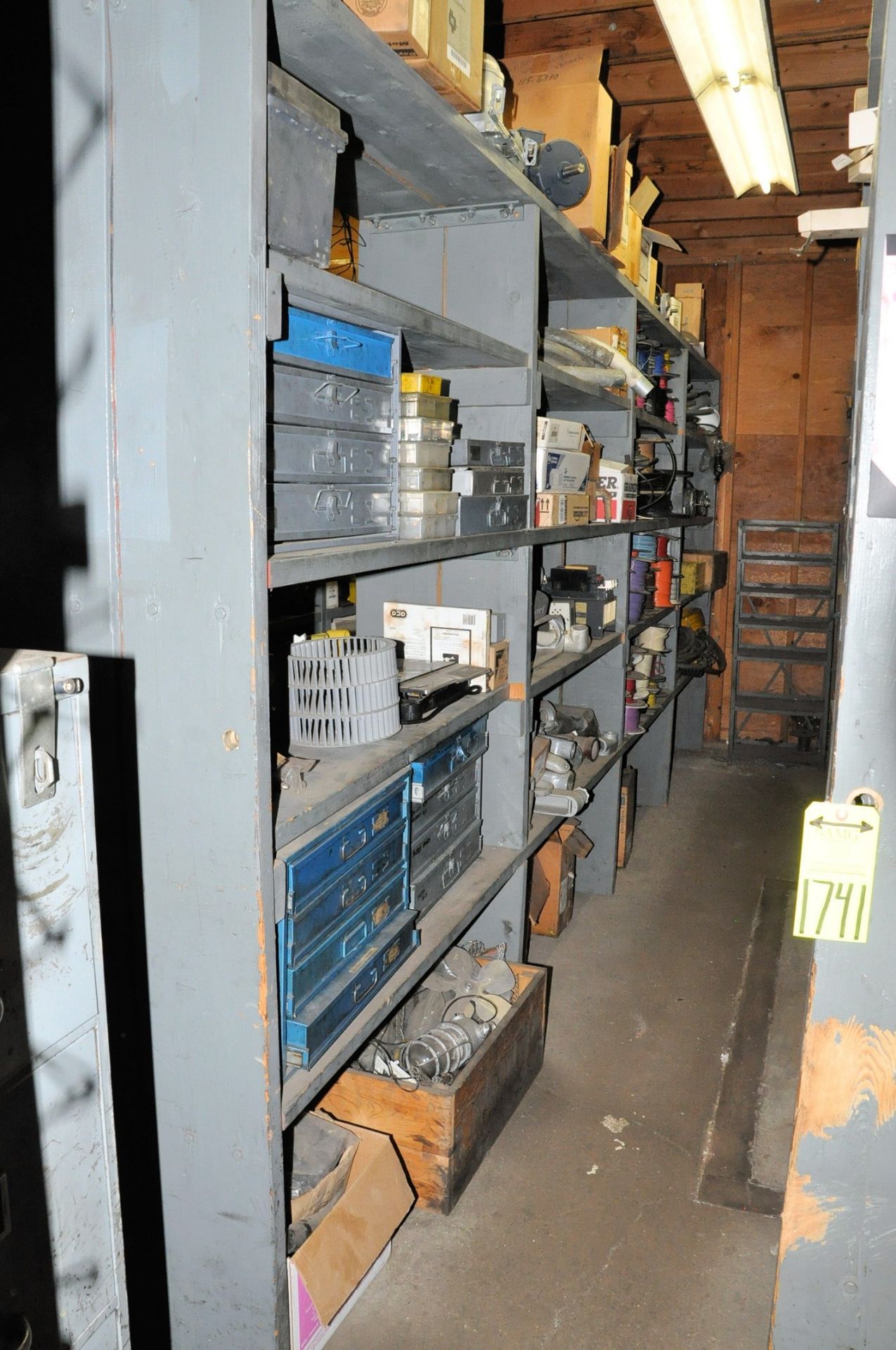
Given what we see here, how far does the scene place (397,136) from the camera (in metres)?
1.82

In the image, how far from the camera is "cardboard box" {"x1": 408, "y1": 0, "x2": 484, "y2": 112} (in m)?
1.61

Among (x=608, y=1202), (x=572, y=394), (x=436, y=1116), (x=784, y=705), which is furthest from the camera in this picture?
(x=784, y=705)

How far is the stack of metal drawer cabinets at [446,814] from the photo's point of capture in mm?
2145

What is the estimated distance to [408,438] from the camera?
1926 mm

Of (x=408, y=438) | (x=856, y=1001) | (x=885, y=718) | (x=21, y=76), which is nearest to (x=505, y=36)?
(x=408, y=438)

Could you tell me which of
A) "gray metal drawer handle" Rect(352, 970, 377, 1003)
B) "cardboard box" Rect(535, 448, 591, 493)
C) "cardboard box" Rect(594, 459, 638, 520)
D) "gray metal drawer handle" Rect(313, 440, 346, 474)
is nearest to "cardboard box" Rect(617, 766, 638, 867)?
"cardboard box" Rect(594, 459, 638, 520)

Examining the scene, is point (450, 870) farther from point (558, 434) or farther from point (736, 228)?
point (736, 228)

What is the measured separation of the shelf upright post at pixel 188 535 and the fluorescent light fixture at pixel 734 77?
1.51 meters

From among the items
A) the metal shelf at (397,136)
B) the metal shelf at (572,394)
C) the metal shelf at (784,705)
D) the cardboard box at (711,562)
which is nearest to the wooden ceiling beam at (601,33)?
the metal shelf at (397,136)

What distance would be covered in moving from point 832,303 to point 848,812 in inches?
200

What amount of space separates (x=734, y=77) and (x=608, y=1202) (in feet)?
9.62

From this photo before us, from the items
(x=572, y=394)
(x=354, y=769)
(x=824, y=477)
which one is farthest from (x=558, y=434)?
(x=824, y=477)

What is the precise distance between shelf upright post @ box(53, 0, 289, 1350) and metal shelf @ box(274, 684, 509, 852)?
0.43ft

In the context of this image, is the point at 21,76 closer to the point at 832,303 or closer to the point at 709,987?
the point at 709,987
